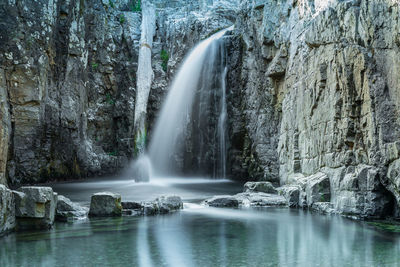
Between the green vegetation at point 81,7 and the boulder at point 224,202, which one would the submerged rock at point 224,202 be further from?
the green vegetation at point 81,7

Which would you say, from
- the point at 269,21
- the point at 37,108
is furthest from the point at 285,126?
the point at 37,108

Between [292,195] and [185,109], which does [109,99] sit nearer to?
[185,109]

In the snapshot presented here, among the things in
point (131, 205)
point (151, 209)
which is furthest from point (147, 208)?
point (131, 205)

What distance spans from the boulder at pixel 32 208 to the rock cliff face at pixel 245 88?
515 cm

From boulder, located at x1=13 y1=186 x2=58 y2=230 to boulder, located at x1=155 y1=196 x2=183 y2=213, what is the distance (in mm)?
3296

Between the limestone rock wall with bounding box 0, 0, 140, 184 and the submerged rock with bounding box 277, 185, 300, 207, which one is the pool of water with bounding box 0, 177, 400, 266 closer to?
the submerged rock with bounding box 277, 185, 300, 207

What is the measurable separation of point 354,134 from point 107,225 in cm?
640

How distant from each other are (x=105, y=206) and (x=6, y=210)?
9.24 feet

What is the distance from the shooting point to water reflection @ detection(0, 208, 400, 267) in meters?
5.09

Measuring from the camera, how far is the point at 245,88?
20438 millimetres

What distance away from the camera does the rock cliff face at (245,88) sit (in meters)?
8.84

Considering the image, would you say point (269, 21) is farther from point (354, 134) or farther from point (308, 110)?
point (354, 134)

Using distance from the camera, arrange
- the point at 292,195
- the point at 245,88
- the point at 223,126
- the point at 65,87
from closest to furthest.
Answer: the point at 292,195 < the point at 65,87 < the point at 245,88 < the point at 223,126

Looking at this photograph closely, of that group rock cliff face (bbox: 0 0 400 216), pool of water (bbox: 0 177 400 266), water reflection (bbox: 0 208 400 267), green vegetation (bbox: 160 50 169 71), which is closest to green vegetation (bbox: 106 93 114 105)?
rock cliff face (bbox: 0 0 400 216)
